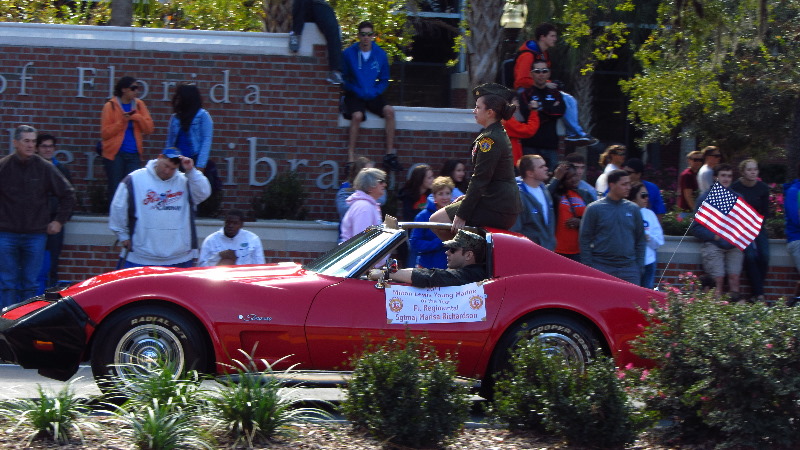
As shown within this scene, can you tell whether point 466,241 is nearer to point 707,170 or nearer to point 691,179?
point 707,170

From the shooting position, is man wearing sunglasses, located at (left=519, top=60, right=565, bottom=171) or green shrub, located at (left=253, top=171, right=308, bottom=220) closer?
man wearing sunglasses, located at (left=519, top=60, right=565, bottom=171)

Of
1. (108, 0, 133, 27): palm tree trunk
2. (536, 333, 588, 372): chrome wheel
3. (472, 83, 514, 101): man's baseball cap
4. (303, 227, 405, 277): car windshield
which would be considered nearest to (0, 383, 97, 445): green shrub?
(303, 227, 405, 277): car windshield

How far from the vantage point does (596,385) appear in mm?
6027

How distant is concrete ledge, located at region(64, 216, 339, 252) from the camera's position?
11734 millimetres

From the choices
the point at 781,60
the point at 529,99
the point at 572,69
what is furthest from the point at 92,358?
the point at 572,69

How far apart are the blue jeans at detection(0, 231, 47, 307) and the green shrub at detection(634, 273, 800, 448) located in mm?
6163

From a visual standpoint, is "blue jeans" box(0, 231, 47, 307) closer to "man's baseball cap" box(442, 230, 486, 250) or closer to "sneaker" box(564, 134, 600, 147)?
"man's baseball cap" box(442, 230, 486, 250)

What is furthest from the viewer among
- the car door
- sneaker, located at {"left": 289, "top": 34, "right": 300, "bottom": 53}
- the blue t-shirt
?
sneaker, located at {"left": 289, "top": 34, "right": 300, "bottom": 53}

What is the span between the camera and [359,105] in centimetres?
1310

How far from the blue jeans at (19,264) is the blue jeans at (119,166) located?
1.85m

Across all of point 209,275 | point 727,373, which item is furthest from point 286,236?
point 727,373

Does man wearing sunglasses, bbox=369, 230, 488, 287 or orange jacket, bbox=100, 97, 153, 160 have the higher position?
orange jacket, bbox=100, 97, 153, 160

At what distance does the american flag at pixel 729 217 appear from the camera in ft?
36.0

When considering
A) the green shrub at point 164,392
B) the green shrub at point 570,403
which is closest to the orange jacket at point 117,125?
the green shrub at point 164,392
